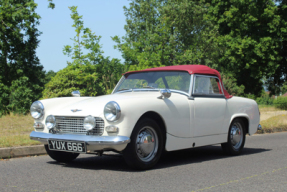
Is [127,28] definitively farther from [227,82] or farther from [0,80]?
[0,80]

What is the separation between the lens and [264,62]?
32875mm

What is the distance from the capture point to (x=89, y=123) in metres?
5.36

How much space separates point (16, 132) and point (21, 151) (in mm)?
2913

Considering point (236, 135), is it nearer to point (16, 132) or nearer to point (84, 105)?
point (84, 105)

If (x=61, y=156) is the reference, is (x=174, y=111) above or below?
above

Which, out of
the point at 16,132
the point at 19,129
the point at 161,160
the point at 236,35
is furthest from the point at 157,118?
the point at 236,35

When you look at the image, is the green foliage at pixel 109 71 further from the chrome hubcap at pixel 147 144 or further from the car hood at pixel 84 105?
the chrome hubcap at pixel 147 144

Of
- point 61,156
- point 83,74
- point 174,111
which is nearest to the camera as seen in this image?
point 174,111

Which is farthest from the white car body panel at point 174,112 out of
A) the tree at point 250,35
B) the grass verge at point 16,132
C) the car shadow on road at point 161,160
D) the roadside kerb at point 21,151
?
the tree at point 250,35

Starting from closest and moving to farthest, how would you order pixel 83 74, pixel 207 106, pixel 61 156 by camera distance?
pixel 61 156
pixel 207 106
pixel 83 74

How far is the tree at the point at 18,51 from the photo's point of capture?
76.5 ft

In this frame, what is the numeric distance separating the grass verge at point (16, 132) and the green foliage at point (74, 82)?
296 cm

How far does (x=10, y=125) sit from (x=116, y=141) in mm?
7425

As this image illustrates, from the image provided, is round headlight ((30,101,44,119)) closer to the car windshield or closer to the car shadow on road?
the car shadow on road
